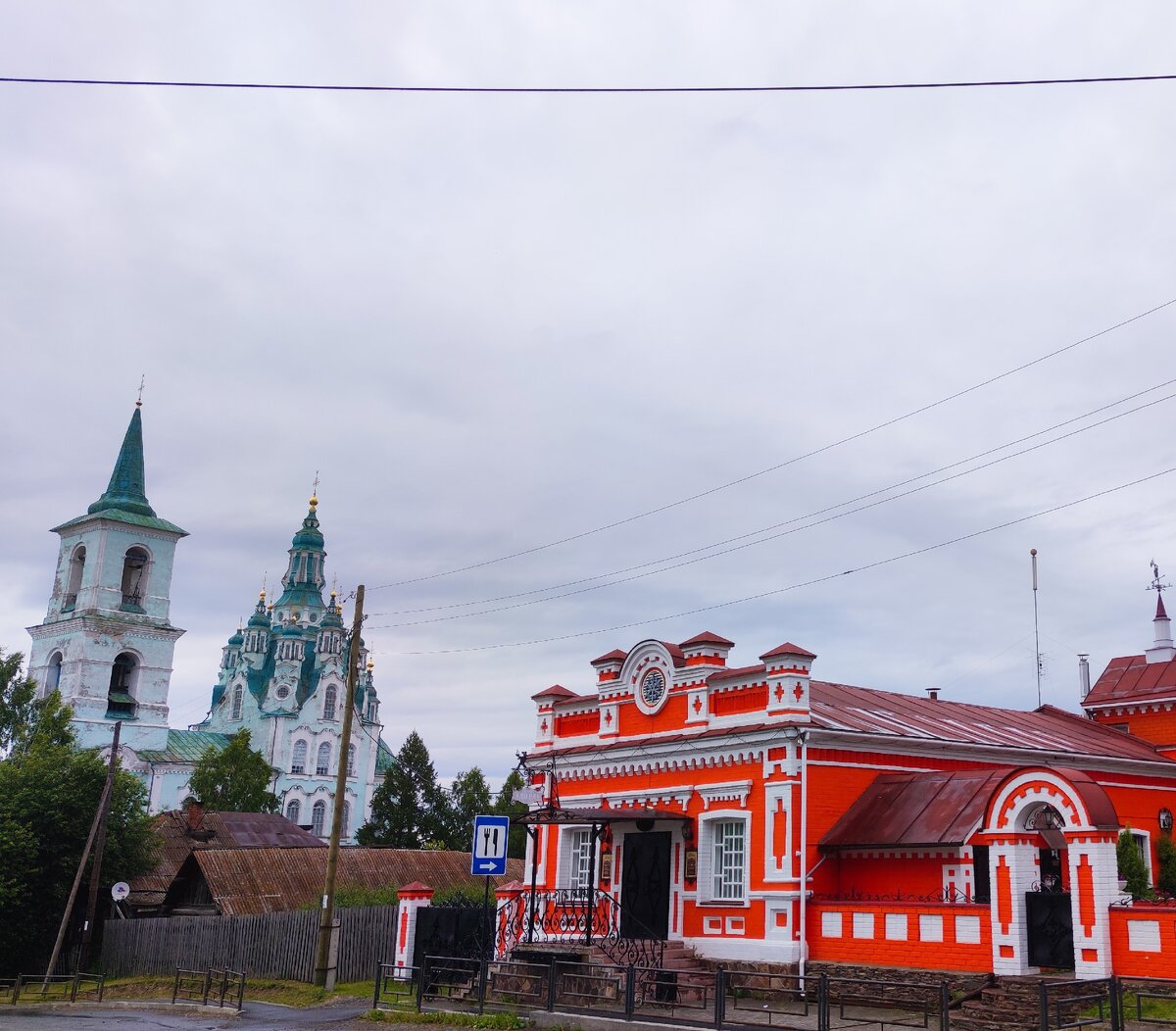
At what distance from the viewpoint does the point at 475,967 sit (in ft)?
73.2

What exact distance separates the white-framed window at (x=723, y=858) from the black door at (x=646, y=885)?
1.01 m

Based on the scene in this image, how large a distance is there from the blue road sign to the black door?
563 centimetres

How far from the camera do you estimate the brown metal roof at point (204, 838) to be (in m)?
39.6

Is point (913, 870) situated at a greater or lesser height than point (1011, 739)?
lesser

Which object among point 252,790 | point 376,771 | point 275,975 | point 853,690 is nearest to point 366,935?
point 275,975

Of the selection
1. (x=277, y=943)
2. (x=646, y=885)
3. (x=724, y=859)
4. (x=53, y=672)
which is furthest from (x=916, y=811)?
(x=53, y=672)

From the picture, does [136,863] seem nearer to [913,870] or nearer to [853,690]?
[853,690]

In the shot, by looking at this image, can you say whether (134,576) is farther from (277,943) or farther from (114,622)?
(277,943)

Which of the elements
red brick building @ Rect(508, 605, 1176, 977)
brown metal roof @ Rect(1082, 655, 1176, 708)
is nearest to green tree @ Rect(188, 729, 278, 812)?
red brick building @ Rect(508, 605, 1176, 977)

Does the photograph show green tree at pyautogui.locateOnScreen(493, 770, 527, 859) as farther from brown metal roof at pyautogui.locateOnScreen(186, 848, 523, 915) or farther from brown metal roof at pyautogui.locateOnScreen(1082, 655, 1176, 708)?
brown metal roof at pyautogui.locateOnScreen(1082, 655, 1176, 708)

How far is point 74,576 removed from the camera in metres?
80.7

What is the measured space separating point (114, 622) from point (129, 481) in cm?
999

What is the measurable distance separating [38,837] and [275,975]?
12.9m

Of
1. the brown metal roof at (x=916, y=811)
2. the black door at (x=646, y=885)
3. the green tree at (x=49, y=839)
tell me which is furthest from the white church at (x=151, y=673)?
the brown metal roof at (x=916, y=811)
